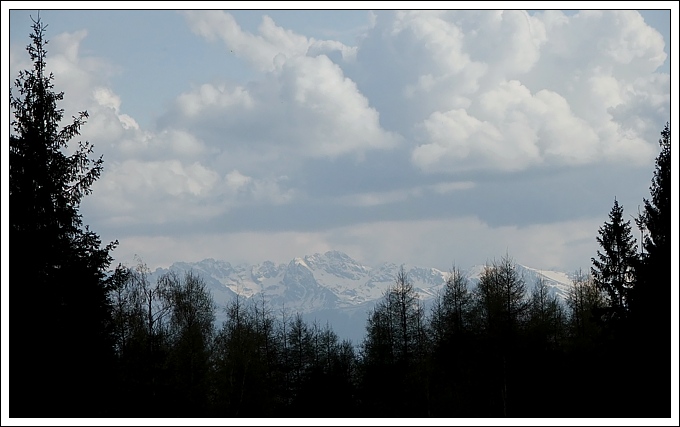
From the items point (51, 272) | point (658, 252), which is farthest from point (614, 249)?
point (51, 272)

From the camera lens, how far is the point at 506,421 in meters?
16.1

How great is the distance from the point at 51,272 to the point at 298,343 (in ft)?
133

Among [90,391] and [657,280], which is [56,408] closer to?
[90,391]

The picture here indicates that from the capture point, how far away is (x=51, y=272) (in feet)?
71.0

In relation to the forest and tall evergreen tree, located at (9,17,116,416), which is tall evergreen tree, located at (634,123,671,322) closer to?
the forest

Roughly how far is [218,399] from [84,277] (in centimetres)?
2207

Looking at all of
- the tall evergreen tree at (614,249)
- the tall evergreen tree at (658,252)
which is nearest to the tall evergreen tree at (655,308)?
the tall evergreen tree at (658,252)

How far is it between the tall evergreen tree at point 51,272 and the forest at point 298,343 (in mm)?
39

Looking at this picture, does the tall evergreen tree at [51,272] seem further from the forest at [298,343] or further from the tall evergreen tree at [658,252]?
the tall evergreen tree at [658,252]

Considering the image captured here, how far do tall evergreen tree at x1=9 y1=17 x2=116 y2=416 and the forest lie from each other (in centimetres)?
4

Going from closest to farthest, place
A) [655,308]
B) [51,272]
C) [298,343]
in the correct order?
[51,272]
[655,308]
[298,343]

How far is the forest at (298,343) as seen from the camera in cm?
2116

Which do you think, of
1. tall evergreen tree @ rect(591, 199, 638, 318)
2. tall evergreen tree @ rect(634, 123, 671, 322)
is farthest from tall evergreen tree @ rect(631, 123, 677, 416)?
tall evergreen tree @ rect(591, 199, 638, 318)

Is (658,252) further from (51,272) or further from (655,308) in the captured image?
(51,272)
